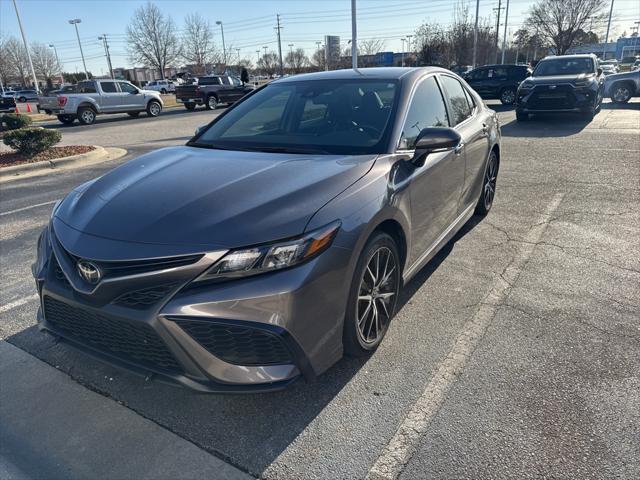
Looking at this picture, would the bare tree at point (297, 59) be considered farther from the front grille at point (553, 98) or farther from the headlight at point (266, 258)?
the headlight at point (266, 258)

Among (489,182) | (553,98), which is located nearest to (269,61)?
(553,98)

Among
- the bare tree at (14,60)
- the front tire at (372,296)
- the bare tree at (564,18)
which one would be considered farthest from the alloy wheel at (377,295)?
the bare tree at (14,60)

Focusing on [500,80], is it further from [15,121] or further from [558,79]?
[15,121]

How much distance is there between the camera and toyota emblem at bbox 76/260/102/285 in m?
2.18

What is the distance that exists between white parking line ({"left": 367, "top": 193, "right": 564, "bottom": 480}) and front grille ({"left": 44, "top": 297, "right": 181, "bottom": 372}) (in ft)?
3.49

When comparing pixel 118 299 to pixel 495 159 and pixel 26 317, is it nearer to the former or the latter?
pixel 26 317

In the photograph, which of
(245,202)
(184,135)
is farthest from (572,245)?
(184,135)

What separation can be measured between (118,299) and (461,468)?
1.74 metres

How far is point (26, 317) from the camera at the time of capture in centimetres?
355

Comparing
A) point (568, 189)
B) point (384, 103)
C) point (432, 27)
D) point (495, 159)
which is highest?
point (432, 27)

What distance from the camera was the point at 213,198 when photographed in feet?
8.09

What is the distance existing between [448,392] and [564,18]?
179 ft

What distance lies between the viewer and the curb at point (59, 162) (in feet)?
29.3

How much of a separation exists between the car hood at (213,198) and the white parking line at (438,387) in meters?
1.14
